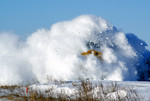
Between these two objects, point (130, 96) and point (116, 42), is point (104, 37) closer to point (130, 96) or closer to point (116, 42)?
point (116, 42)

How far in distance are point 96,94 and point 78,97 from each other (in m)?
0.52

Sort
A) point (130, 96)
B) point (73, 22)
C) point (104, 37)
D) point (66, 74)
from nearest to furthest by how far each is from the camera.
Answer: point (130, 96), point (66, 74), point (104, 37), point (73, 22)

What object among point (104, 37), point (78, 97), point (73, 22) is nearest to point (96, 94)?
point (78, 97)

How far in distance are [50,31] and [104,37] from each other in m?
3.89

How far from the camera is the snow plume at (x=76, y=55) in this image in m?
17.1

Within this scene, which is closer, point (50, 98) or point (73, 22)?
point (50, 98)

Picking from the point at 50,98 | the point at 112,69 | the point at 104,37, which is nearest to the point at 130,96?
the point at 50,98

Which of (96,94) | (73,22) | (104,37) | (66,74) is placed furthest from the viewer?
(73,22)

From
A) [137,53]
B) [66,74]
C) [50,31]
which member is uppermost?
[50,31]

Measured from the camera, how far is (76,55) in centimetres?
1744

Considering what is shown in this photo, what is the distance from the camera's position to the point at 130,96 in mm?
7422

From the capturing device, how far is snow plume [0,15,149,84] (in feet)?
56.0

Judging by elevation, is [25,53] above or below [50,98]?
above

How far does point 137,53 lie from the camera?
764 inches
